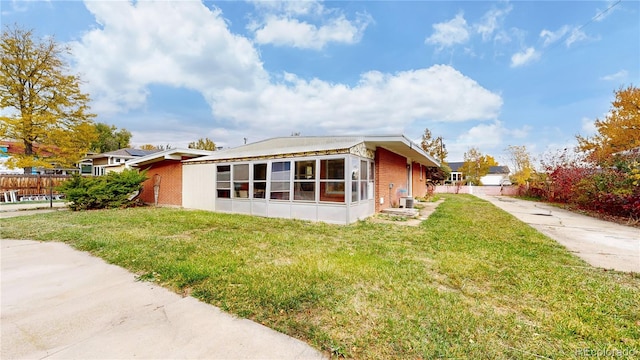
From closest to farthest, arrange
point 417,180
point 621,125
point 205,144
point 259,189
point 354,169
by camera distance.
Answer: point 354,169 < point 259,189 < point 621,125 < point 417,180 < point 205,144

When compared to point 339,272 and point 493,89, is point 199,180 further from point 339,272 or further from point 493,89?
point 493,89

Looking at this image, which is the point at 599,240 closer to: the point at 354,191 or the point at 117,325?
the point at 354,191

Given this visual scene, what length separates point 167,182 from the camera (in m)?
13.9

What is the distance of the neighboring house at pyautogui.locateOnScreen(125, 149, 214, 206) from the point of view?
1285cm

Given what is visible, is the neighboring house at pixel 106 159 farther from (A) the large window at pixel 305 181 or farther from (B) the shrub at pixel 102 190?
(A) the large window at pixel 305 181

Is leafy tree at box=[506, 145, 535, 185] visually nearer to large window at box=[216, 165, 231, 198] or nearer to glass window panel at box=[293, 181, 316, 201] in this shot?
glass window panel at box=[293, 181, 316, 201]

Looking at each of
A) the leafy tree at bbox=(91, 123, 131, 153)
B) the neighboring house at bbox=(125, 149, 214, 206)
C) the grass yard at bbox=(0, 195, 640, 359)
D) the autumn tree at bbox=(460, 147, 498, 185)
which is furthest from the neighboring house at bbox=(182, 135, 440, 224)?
the leafy tree at bbox=(91, 123, 131, 153)

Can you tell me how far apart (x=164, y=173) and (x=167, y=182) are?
1.82 feet

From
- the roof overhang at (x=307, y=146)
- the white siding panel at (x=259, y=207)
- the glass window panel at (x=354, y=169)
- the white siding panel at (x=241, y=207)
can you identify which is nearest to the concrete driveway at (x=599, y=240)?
the roof overhang at (x=307, y=146)

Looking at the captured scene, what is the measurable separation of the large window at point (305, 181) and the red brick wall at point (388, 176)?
282 centimetres

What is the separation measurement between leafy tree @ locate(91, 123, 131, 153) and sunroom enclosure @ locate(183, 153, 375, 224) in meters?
38.9

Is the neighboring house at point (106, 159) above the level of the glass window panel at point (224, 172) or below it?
above

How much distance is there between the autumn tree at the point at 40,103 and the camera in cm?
1484

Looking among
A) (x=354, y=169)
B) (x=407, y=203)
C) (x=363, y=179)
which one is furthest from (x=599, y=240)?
(x=354, y=169)
